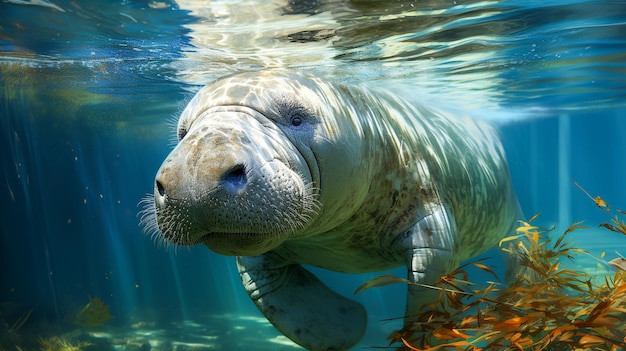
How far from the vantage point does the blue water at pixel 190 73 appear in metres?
6.91

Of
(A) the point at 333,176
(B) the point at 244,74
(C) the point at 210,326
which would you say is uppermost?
(B) the point at 244,74

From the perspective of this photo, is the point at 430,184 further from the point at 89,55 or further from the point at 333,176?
the point at 89,55

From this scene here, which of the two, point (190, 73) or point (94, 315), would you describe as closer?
point (190, 73)

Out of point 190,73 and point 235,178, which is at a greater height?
point 235,178

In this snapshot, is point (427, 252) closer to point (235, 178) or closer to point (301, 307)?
point (301, 307)

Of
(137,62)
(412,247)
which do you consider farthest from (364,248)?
(137,62)

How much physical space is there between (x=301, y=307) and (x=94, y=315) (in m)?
10.7

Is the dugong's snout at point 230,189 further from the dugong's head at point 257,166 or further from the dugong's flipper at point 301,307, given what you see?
the dugong's flipper at point 301,307

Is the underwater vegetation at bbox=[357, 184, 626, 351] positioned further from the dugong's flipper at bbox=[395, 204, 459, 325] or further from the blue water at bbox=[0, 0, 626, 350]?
the blue water at bbox=[0, 0, 626, 350]

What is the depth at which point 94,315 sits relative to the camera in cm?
1405

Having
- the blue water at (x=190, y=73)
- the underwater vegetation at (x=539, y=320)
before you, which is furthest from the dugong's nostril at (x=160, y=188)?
the underwater vegetation at (x=539, y=320)

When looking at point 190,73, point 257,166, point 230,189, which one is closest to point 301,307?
point 257,166

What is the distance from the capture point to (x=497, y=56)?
9648mm

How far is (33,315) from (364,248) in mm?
11481
